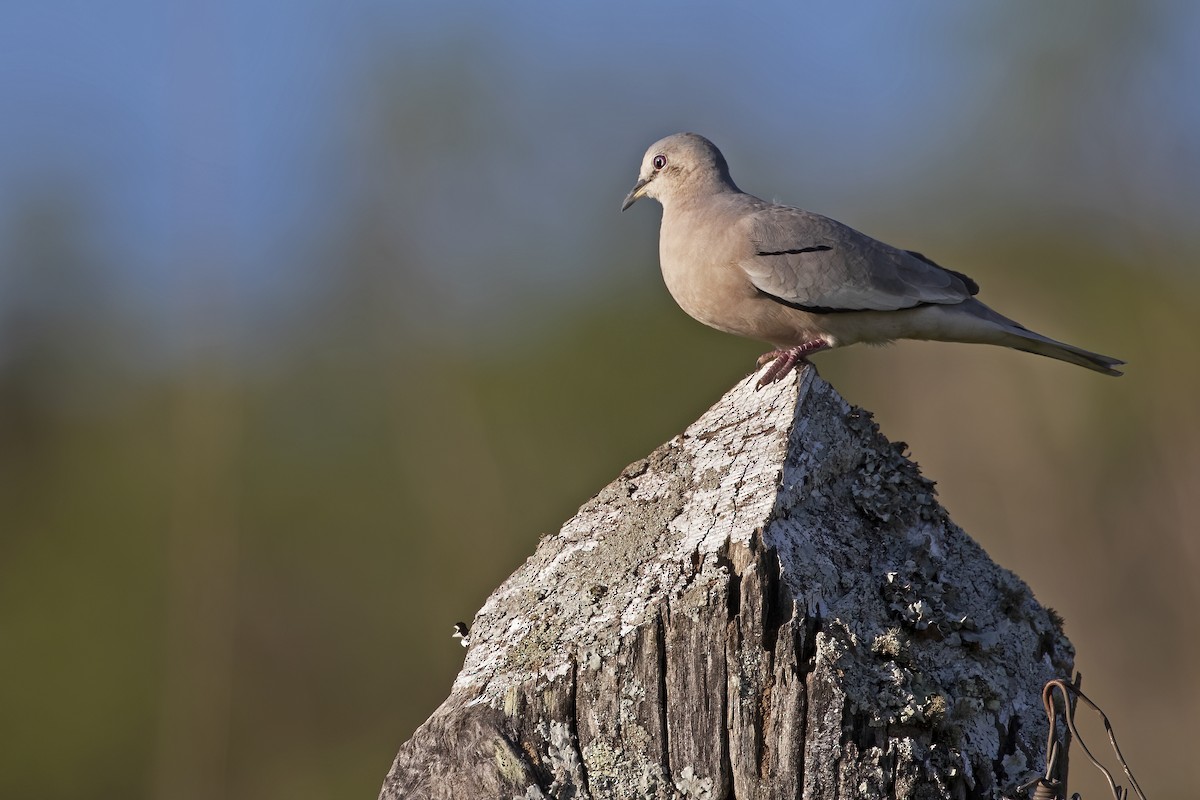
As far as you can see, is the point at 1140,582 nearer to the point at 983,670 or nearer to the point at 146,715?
→ the point at 983,670

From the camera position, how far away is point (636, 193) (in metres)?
7.08

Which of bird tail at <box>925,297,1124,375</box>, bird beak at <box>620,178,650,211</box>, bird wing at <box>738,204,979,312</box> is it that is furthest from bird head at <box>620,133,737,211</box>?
bird tail at <box>925,297,1124,375</box>

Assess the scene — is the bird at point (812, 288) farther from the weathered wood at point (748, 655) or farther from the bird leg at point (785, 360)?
the weathered wood at point (748, 655)

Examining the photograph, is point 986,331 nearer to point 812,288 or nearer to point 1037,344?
point 1037,344

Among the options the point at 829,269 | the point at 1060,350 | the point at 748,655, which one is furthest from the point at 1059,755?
the point at 1060,350

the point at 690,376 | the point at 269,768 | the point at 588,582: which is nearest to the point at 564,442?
the point at 690,376

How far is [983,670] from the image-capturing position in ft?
10.5

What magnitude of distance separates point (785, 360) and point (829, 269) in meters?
1.13

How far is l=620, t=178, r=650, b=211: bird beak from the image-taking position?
7.04m

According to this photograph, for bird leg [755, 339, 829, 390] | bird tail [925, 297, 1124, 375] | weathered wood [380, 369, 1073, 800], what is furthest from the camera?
bird tail [925, 297, 1124, 375]

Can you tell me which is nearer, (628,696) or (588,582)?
(628,696)

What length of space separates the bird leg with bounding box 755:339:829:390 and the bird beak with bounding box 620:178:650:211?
1.67 metres

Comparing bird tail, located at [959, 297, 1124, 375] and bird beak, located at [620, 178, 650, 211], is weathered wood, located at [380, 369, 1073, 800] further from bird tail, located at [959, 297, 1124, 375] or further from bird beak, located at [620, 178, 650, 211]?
bird beak, located at [620, 178, 650, 211]

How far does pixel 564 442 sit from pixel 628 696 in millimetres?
8964
